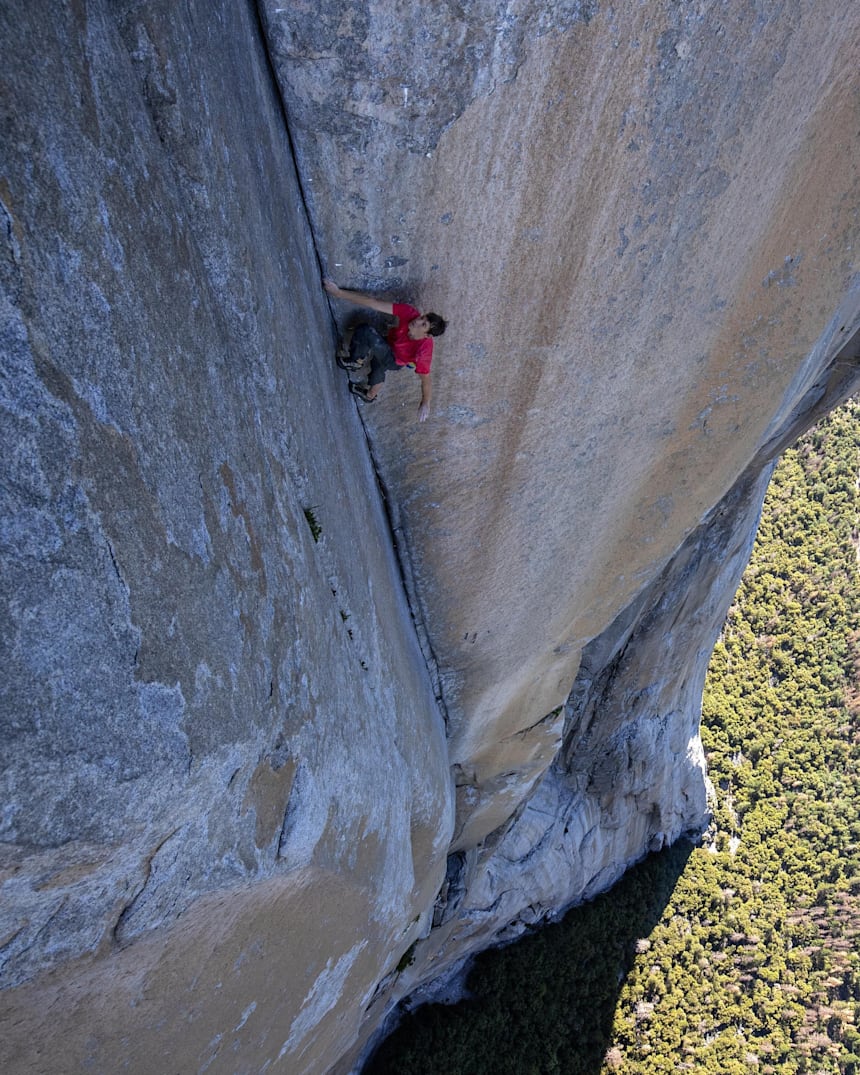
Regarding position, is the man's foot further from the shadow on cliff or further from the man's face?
the shadow on cliff

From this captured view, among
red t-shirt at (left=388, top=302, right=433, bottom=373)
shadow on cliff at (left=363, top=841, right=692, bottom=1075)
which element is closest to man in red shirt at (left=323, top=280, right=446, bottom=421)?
red t-shirt at (left=388, top=302, right=433, bottom=373)

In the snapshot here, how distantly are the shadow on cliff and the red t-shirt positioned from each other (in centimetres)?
1169

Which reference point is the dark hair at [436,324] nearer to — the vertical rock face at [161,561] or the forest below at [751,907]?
the vertical rock face at [161,561]

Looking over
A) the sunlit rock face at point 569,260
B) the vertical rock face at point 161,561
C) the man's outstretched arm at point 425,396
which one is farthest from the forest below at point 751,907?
the man's outstretched arm at point 425,396

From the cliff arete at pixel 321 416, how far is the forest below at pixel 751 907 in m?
6.35

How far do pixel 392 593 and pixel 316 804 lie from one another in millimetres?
2535

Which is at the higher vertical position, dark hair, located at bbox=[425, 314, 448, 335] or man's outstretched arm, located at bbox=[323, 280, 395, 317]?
man's outstretched arm, located at bbox=[323, 280, 395, 317]

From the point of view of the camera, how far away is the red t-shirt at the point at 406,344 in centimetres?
459

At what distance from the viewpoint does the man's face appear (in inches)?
178

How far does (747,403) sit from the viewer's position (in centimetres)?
611

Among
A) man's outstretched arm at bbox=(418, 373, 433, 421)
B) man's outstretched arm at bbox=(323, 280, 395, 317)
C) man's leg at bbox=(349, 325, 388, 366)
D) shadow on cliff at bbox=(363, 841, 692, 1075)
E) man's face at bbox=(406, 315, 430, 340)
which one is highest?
man's outstretched arm at bbox=(323, 280, 395, 317)

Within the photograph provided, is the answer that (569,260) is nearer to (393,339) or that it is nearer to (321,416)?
(393,339)

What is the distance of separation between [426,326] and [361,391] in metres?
0.69

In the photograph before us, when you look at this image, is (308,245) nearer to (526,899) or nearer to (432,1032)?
(526,899)
